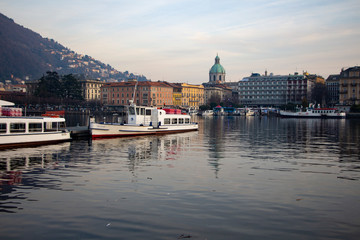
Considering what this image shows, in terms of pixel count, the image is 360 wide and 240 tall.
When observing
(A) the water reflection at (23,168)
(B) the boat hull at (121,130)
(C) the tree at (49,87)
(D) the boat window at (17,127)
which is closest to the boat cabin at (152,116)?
(B) the boat hull at (121,130)

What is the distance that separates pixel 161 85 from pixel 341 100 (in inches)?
3285

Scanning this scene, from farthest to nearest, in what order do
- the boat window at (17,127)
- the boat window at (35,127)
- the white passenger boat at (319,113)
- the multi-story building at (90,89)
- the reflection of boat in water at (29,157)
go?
the multi-story building at (90,89), the white passenger boat at (319,113), the boat window at (35,127), the boat window at (17,127), the reflection of boat in water at (29,157)

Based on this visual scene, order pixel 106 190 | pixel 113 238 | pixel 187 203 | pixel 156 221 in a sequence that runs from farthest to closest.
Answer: pixel 106 190
pixel 187 203
pixel 156 221
pixel 113 238

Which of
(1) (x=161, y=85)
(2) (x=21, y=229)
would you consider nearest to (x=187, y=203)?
(2) (x=21, y=229)

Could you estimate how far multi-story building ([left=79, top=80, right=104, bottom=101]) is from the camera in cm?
18912

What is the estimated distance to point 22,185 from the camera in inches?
642

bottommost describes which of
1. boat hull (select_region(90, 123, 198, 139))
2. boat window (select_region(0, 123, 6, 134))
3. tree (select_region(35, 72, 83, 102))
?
boat hull (select_region(90, 123, 198, 139))

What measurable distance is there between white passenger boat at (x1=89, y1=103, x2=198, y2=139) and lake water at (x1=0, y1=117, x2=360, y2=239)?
15.3 metres

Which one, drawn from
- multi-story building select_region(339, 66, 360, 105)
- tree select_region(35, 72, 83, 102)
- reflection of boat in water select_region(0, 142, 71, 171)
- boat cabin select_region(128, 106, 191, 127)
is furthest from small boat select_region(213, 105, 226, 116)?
reflection of boat in water select_region(0, 142, 71, 171)

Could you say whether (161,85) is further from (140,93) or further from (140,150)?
(140,150)

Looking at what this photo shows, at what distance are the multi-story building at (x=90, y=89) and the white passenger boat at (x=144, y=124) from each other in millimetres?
143649

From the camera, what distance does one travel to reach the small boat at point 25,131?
29562 mm

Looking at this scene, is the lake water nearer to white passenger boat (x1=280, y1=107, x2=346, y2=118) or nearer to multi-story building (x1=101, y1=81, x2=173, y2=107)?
white passenger boat (x1=280, y1=107, x2=346, y2=118)

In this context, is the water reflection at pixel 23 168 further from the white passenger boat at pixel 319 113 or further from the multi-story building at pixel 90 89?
the multi-story building at pixel 90 89
